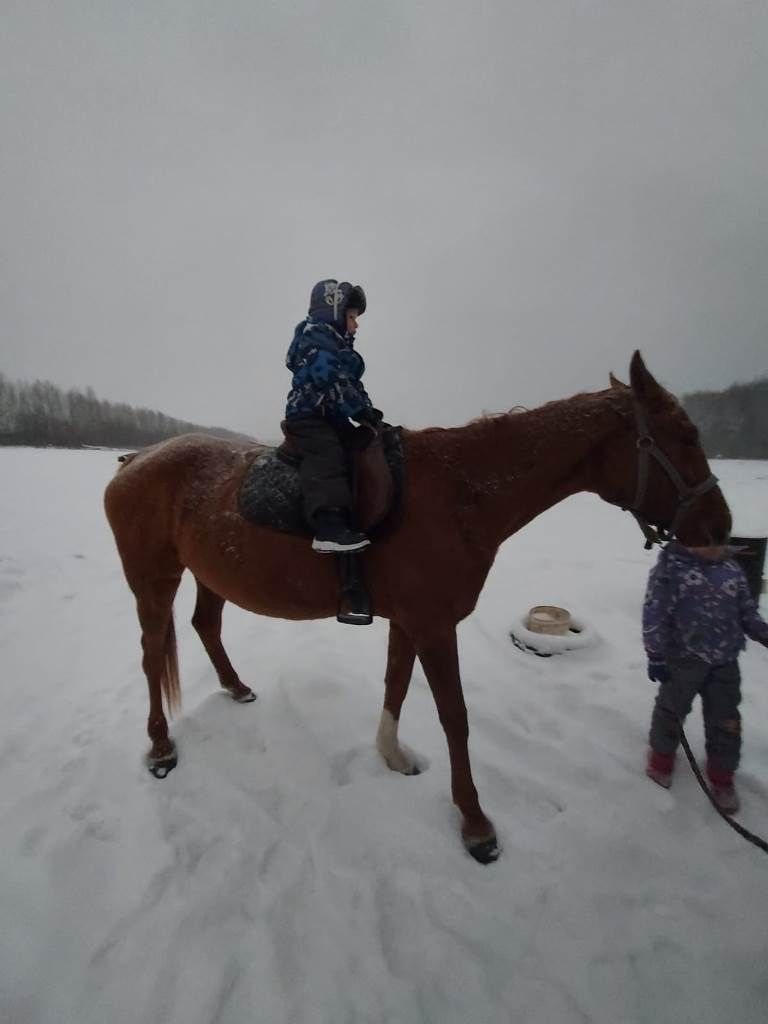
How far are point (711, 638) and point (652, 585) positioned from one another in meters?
0.36

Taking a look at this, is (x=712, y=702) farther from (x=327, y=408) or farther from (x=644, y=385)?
(x=327, y=408)

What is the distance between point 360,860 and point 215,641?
1822mm

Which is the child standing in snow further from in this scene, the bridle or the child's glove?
the bridle

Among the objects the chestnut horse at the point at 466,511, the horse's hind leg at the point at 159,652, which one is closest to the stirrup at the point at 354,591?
the chestnut horse at the point at 466,511

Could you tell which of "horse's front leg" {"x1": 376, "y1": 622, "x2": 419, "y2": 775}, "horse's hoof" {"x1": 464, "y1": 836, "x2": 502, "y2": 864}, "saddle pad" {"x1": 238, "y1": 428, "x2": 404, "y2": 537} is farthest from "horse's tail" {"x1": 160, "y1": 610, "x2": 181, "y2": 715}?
"horse's hoof" {"x1": 464, "y1": 836, "x2": 502, "y2": 864}

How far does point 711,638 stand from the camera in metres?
2.10

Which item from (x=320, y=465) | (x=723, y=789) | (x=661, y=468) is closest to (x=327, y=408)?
(x=320, y=465)

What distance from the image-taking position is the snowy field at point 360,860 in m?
1.51

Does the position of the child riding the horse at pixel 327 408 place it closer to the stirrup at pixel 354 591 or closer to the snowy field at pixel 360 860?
the stirrup at pixel 354 591

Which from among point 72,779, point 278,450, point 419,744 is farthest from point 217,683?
point 278,450

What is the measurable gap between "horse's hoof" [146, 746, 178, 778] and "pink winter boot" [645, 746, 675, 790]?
2.91 m

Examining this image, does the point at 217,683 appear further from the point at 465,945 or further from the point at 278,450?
the point at 465,945

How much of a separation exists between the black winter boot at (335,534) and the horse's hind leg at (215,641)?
167cm

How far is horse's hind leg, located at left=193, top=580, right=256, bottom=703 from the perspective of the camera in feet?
10.2
